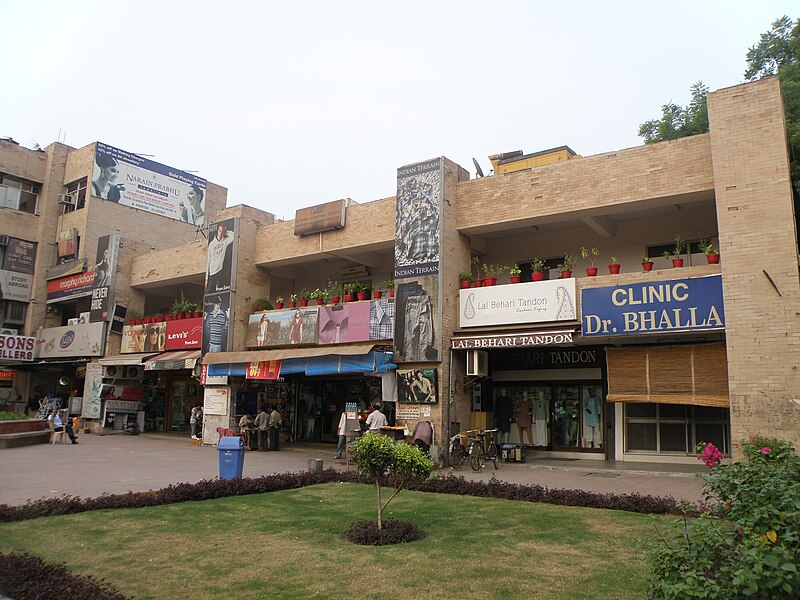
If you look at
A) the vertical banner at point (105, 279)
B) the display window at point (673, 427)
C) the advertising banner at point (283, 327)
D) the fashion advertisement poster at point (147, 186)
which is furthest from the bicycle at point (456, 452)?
the fashion advertisement poster at point (147, 186)

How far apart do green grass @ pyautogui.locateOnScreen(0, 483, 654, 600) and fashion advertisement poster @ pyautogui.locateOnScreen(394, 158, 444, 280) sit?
8.53 meters

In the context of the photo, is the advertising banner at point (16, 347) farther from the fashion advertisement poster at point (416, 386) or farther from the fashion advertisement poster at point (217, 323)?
the fashion advertisement poster at point (416, 386)

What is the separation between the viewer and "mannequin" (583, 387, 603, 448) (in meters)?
18.3

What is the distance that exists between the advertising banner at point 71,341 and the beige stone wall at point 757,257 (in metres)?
24.7

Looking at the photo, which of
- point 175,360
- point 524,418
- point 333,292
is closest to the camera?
point 524,418

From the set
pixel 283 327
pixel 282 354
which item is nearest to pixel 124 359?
pixel 283 327

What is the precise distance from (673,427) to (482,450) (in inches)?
209

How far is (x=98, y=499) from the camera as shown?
33.0ft

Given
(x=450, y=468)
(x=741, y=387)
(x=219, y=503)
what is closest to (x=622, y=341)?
(x=741, y=387)

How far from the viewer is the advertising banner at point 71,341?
2759 centimetres

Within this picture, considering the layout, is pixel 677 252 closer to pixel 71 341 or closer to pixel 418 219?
pixel 418 219

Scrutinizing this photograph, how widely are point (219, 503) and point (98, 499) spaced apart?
1880mm

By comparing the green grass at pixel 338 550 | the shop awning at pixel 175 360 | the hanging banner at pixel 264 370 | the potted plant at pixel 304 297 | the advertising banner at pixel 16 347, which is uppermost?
the potted plant at pixel 304 297

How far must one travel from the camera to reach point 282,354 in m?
20.0
